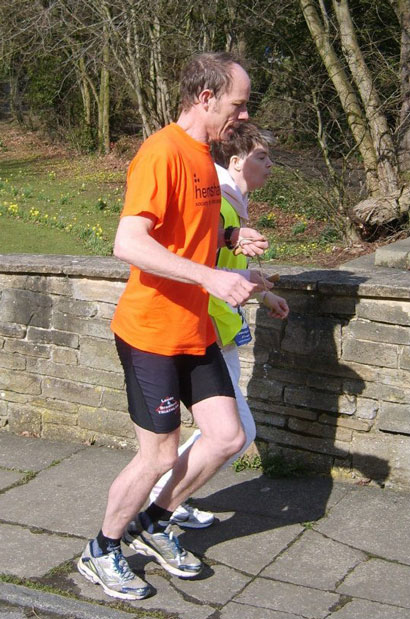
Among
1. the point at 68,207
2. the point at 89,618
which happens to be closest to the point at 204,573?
the point at 89,618

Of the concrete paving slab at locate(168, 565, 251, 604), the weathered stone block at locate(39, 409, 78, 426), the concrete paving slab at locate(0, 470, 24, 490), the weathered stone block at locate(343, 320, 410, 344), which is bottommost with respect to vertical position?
the concrete paving slab at locate(168, 565, 251, 604)

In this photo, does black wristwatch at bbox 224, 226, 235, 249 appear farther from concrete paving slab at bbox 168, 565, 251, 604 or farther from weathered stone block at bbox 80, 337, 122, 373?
weathered stone block at bbox 80, 337, 122, 373

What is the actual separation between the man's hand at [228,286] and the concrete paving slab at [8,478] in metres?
2.14

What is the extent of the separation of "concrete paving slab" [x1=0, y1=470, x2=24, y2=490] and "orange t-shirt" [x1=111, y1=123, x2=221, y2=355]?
162cm

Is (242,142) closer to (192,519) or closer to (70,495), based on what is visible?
(192,519)

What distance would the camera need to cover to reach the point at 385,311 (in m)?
4.51

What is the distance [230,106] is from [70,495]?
219 centimetres

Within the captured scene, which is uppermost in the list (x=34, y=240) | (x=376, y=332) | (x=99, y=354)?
(x=34, y=240)

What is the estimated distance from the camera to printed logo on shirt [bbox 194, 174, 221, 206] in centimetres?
345

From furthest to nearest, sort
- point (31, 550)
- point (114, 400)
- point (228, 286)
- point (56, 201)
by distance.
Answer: point (56, 201) < point (114, 400) < point (31, 550) < point (228, 286)

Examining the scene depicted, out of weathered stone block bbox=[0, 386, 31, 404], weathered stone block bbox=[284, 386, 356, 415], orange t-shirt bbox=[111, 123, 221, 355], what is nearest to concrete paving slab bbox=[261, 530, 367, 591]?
weathered stone block bbox=[284, 386, 356, 415]

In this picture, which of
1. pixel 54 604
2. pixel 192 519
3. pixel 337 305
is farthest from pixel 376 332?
pixel 54 604

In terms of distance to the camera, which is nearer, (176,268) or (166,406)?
(176,268)

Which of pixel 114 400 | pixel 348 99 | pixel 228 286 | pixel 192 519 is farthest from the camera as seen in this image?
pixel 348 99
